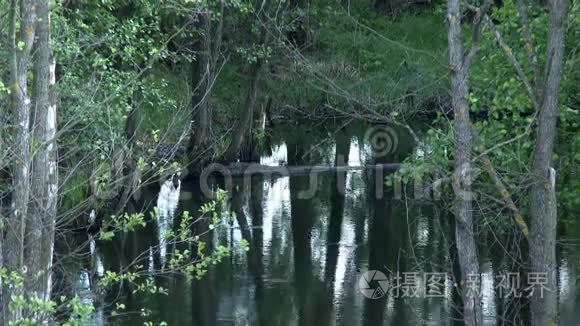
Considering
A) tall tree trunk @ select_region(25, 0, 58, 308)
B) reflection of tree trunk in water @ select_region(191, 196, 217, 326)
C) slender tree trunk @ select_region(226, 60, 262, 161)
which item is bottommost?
reflection of tree trunk in water @ select_region(191, 196, 217, 326)

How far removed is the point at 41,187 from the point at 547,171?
15.5ft

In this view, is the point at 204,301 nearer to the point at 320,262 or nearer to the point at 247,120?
the point at 320,262

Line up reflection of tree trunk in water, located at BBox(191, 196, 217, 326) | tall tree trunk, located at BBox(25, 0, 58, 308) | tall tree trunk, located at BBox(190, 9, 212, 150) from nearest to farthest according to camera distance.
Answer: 1. tall tree trunk, located at BBox(25, 0, 58, 308)
2. reflection of tree trunk in water, located at BBox(191, 196, 217, 326)
3. tall tree trunk, located at BBox(190, 9, 212, 150)

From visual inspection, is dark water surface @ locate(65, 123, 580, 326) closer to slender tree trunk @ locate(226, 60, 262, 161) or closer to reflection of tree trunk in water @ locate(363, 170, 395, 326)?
reflection of tree trunk in water @ locate(363, 170, 395, 326)

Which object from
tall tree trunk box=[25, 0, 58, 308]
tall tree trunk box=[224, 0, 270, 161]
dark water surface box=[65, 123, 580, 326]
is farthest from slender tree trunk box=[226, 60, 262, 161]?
tall tree trunk box=[25, 0, 58, 308]

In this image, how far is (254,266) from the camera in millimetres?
16250

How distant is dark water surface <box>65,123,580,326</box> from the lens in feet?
44.4

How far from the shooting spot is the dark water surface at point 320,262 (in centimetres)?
1352

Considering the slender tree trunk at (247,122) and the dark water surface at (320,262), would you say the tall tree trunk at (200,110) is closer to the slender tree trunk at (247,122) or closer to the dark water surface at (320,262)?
the slender tree trunk at (247,122)

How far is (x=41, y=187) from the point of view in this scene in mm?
6629

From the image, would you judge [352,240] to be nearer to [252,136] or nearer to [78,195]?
[78,195]
